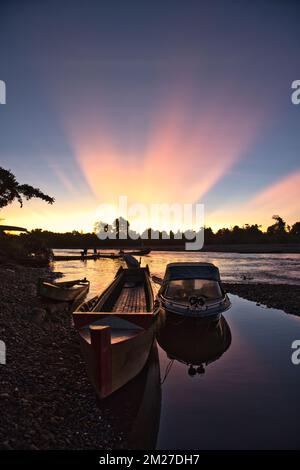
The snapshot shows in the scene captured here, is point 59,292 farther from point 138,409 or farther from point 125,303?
point 138,409

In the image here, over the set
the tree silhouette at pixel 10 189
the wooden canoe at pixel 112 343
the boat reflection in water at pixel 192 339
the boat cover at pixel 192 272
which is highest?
the tree silhouette at pixel 10 189

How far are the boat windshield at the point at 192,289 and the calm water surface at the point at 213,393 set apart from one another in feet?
4.31

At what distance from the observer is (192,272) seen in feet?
56.5

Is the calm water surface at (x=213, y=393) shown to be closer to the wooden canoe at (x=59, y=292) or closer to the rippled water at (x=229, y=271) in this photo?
the wooden canoe at (x=59, y=292)

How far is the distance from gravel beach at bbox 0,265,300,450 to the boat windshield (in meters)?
5.36

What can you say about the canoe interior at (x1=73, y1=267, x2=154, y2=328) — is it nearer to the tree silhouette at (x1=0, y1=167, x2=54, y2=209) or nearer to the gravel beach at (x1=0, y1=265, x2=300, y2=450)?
the gravel beach at (x1=0, y1=265, x2=300, y2=450)

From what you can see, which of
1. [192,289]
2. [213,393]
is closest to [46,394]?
[213,393]

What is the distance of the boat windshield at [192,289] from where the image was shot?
1612cm

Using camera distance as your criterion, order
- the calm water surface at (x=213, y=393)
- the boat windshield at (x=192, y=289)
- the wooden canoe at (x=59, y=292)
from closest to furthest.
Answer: the calm water surface at (x=213, y=393) < the boat windshield at (x=192, y=289) < the wooden canoe at (x=59, y=292)

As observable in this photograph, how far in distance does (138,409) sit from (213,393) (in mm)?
2442

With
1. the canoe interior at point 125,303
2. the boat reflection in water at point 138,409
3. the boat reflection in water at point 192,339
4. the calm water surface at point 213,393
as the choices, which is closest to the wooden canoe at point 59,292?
the canoe interior at point 125,303

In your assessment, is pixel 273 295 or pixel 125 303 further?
pixel 273 295
